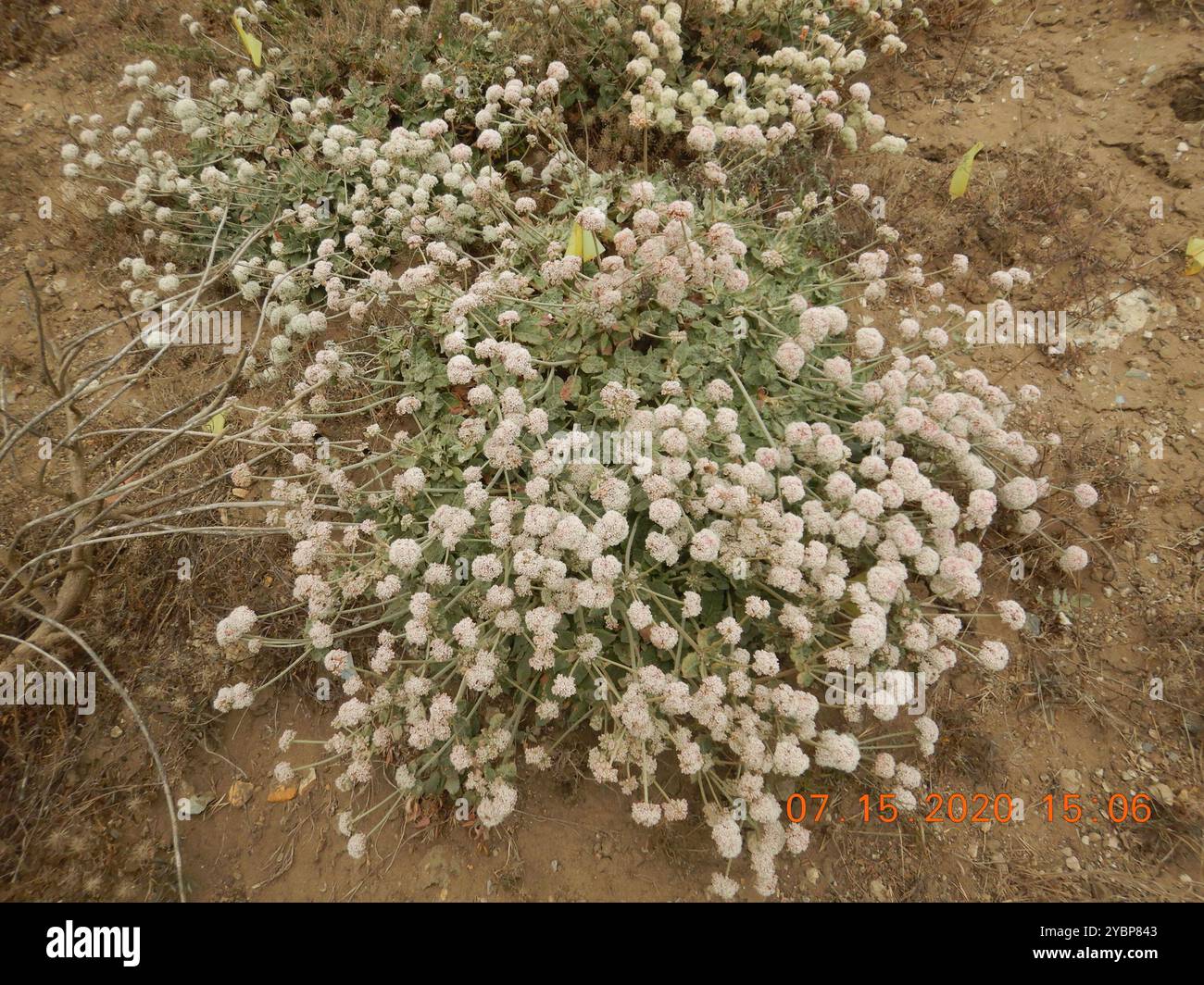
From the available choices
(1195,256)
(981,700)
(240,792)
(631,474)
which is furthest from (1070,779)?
(240,792)

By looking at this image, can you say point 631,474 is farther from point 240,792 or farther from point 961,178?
point 961,178

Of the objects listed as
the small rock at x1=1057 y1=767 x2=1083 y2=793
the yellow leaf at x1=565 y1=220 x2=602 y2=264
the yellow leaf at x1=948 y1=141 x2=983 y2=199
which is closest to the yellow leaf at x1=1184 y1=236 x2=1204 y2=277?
the yellow leaf at x1=948 y1=141 x2=983 y2=199

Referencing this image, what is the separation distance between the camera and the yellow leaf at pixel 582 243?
389 centimetres

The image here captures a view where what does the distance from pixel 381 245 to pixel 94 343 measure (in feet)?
8.71

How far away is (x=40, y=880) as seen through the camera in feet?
11.0

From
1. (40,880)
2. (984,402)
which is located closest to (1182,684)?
(984,402)

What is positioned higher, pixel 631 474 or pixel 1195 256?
pixel 1195 256

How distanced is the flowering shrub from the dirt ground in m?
0.32

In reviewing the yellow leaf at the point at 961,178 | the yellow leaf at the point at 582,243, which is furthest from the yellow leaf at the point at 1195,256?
the yellow leaf at the point at 582,243

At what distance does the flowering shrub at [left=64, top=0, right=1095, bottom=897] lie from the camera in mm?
3035

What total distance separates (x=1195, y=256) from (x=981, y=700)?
371cm

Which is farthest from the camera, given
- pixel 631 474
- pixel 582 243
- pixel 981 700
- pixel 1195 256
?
pixel 1195 256

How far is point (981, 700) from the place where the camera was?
3.73 metres

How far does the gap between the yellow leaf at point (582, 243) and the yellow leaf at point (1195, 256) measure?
4386mm
